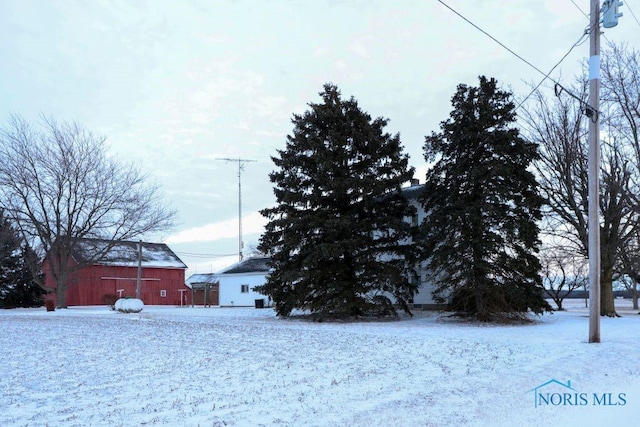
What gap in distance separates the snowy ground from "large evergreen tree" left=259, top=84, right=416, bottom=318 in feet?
30.9

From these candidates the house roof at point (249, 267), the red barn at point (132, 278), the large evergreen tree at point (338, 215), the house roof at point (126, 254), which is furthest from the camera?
the red barn at point (132, 278)

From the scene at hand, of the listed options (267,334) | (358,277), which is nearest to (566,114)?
(358,277)

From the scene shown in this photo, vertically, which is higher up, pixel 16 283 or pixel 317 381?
pixel 317 381

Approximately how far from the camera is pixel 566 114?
2573 centimetres

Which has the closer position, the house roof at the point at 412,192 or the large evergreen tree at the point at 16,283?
the house roof at the point at 412,192

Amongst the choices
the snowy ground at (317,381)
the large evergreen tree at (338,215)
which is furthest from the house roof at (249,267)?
the snowy ground at (317,381)

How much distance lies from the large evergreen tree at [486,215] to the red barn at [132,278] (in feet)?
96.4

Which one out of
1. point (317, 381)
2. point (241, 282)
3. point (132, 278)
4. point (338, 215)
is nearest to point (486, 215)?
point (338, 215)

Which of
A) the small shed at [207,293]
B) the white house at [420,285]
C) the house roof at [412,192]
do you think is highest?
the house roof at [412,192]

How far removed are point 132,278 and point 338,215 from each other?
3301cm

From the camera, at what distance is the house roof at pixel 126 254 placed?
36.7 m

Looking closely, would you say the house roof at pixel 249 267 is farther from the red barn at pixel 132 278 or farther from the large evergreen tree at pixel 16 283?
the large evergreen tree at pixel 16 283

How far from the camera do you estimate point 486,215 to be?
22.8 metres

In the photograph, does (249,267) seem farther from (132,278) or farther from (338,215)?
(338,215)
